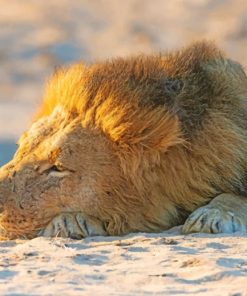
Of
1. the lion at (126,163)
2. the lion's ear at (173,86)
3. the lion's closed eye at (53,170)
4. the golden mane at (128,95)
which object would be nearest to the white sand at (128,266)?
the lion at (126,163)

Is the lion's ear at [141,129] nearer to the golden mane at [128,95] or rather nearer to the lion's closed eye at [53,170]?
the golden mane at [128,95]

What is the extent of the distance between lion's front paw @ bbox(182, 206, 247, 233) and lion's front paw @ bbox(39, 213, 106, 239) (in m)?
0.51

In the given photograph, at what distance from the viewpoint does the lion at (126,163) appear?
15.9 ft

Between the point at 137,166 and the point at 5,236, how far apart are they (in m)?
0.82

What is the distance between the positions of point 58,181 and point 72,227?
0.31m

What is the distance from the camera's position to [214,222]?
4598mm

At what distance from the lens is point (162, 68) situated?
529cm

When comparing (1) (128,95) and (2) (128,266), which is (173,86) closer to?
(1) (128,95)

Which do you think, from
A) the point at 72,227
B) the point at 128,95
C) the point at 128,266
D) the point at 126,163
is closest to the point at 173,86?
the point at 128,95

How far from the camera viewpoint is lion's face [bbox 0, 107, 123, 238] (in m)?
4.85

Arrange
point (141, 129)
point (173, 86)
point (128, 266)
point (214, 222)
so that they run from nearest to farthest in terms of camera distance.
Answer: point (128, 266) → point (214, 222) → point (141, 129) → point (173, 86)

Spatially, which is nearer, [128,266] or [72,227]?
[128,266]

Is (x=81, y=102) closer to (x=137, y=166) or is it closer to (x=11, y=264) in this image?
(x=137, y=166)

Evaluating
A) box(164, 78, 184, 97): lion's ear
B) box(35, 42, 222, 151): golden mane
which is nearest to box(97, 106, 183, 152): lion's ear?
box(35, 42, 222, 151): golden mane
